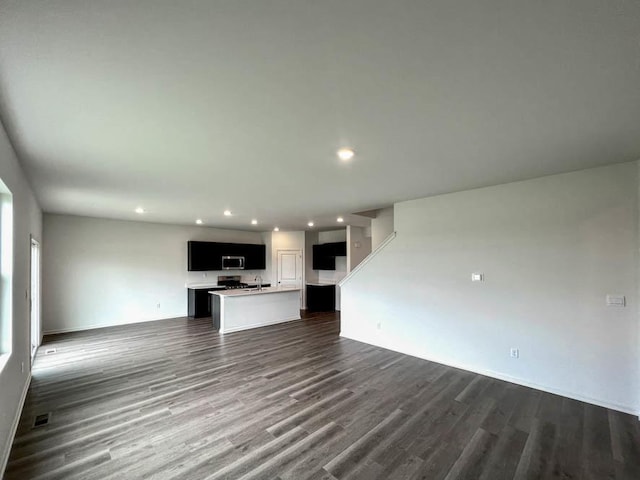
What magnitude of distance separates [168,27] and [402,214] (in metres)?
4.42

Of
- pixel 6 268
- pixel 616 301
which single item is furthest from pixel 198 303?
pixel 616 301

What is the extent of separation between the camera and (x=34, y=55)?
1414 millimetres

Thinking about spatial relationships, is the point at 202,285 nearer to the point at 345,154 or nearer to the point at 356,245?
the point at 356,245

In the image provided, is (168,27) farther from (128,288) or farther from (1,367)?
(128,288)

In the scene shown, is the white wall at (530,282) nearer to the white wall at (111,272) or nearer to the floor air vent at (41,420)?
the floor air vent at (41,420)

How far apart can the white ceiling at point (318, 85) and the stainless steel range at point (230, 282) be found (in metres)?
5.81

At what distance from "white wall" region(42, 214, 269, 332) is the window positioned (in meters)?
4.82

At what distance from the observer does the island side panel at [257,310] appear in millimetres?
6387

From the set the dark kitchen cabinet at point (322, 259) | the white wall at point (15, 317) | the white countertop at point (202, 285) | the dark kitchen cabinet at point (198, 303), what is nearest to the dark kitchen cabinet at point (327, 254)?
the dark kitchen cabinet at point (322, 259)

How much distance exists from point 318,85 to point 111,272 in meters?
7.58

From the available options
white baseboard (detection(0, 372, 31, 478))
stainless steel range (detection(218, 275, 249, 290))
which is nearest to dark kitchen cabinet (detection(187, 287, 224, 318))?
stainless steel range (detection(218, 275, 249, 290))

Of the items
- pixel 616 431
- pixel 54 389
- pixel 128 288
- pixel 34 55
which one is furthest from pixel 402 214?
pixel 128 288

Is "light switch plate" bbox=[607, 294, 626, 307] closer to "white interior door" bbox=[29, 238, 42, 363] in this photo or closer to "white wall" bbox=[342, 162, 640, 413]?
"white wall" bbox=[342, 162, 640, 413]

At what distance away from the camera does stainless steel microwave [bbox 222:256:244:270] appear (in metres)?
8.88
